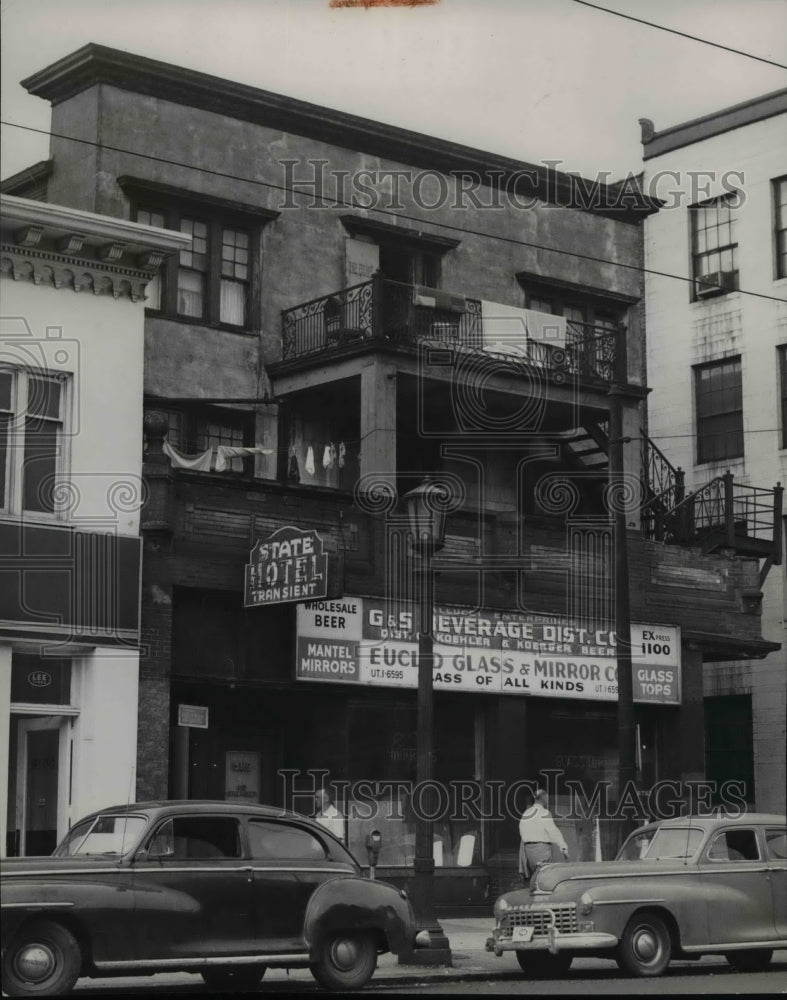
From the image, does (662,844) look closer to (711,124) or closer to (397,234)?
(397,234)

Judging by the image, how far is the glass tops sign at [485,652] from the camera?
77.7 ft

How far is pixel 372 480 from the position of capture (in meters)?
25.8

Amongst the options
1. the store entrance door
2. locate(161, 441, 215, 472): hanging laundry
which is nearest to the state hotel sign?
locate(161, 441, 215, 472): hanging laundry

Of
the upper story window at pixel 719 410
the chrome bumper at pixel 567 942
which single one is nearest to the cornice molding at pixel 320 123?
the upper story window at pixel 719 410

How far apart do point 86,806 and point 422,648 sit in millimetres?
5010

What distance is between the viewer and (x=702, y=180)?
36.1 m

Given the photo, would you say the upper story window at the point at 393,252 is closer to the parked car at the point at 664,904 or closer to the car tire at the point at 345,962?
the parked car at the point at 664,904

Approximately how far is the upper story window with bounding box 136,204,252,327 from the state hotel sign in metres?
5.48

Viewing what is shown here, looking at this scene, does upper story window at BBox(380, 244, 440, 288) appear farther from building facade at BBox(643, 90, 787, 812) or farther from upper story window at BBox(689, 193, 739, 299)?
upper story window at BBox(689, 193, 739, 299)

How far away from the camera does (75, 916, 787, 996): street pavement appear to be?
52.4 feet

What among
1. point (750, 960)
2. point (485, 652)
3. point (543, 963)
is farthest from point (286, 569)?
point (750, 960)

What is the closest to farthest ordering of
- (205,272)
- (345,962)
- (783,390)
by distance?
(345,962), (205,272), (783,390)

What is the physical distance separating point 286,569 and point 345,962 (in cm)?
765

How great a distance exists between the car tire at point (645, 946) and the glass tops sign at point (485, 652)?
724 cm
